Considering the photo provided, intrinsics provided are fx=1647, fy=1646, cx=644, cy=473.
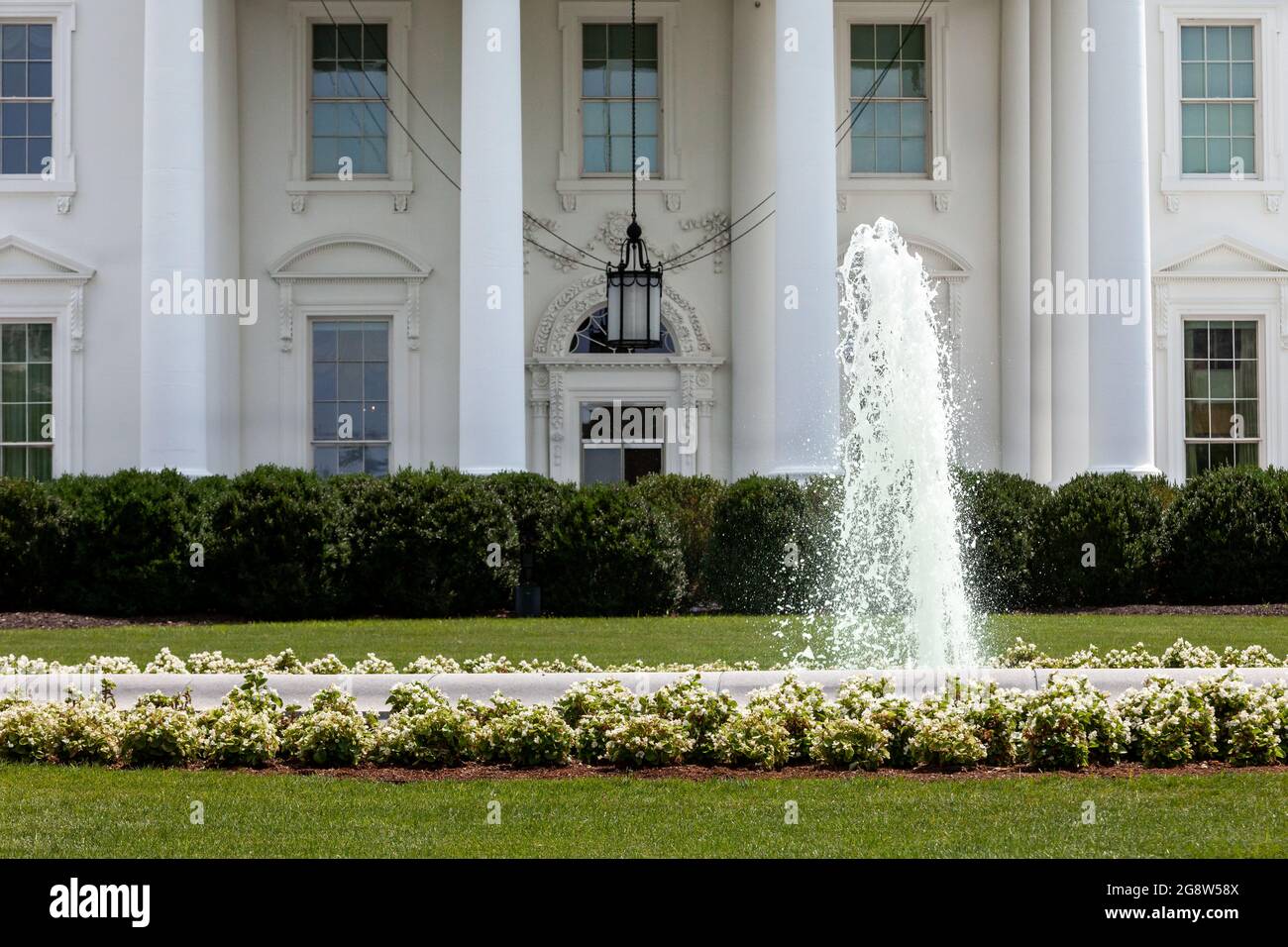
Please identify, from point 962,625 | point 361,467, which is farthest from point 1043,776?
point 361,467

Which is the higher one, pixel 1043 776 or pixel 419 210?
pixel 419 210

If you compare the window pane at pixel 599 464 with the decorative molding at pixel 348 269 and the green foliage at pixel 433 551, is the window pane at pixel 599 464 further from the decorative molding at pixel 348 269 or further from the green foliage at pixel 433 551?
the green foliage at pixel 433 551

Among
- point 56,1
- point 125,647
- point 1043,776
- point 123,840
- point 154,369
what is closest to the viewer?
point 123,840

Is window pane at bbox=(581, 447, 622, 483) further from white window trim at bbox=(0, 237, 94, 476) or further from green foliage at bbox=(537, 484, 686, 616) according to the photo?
white window trim at bbox=(0, 237, 94, 476)

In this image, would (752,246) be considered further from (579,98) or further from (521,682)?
(521,682)

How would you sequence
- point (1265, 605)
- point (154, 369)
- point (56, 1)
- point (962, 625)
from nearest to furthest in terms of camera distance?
point (962, 625), point (1265, 605), point (154, 369), point (56, 1)

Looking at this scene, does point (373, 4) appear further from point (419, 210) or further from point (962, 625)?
point (962, 625)

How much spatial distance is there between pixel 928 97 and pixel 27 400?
14.2 metres

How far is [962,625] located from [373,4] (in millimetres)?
15540

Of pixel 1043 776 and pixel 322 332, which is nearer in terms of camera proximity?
pixel 1043 776

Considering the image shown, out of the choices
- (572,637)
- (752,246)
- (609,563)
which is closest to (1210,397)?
(752,246)

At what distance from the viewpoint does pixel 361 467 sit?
2447 cm

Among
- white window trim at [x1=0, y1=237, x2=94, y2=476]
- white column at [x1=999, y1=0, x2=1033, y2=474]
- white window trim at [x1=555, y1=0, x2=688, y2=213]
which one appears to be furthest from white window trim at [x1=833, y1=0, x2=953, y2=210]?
Answer: white window trim at [x1=0, y1=237, x2=94, y2=476]

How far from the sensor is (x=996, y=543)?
19.3 meters
